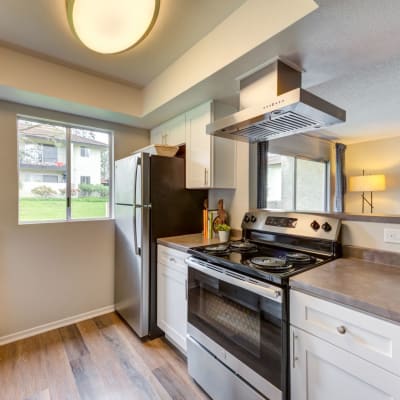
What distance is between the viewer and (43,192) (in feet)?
8.14

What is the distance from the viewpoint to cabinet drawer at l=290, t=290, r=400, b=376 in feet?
2.86

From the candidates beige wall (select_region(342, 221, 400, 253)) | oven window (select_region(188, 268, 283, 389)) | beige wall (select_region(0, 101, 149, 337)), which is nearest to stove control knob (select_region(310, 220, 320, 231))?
beige wall (select_region(342, 221, 400, 253))

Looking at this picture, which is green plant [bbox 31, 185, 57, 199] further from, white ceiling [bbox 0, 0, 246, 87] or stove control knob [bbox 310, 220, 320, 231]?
stove control knob [bbox 310, 220, 320, 231]

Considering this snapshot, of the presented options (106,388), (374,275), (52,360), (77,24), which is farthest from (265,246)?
(52,360)

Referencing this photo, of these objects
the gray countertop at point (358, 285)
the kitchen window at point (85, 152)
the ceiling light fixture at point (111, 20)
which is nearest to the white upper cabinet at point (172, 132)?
the kitchen window at point (85, 152)

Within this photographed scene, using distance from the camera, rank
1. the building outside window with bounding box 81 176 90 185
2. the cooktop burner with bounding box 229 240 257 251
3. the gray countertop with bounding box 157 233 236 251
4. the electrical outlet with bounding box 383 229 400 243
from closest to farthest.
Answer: the electrical outlet with bounding box 383 229 400 243, the cooktop burner with bounding box 229 240 257 251, the gray countertop with bounding box 157 233 236 251, the building outside window with bounding box 81 176 90 185

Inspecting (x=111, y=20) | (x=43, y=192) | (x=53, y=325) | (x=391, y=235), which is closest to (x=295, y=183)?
(x=391, y=235)

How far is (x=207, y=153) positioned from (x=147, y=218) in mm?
792

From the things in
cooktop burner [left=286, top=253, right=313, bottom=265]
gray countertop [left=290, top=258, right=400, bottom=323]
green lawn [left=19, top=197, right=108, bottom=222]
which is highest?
green lawn [left=19, top=197, right=108, bottom=222]

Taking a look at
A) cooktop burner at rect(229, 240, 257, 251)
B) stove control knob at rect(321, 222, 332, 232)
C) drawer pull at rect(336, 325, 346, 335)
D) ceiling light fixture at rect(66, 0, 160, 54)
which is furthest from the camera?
cooktop burner at rect(229, 240, 257, 251)

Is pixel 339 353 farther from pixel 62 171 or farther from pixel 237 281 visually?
pixel 62 171

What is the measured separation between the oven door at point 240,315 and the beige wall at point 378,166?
5.11 ft

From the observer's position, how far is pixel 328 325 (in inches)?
41.2

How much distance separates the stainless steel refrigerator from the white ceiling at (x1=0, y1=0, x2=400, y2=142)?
64 centimetres
